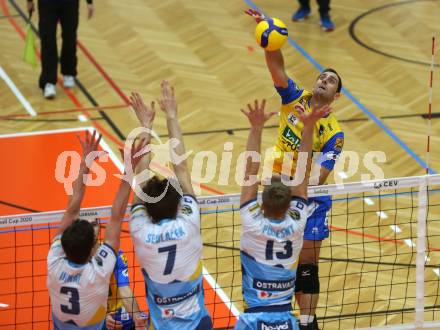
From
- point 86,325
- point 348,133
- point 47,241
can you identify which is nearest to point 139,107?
point 86,325

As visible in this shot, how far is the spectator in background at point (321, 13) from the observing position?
16984 millimetres

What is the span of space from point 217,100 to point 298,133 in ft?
18.1

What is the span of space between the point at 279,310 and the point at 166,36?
9.73m

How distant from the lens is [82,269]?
7305 mm

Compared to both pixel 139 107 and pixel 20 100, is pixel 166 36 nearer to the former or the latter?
pixel 20 100

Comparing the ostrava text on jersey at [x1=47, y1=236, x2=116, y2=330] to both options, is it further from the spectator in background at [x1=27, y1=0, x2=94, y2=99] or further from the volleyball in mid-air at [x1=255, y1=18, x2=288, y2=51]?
the spectator in background at [x1=27, y1=0, x2=94, y2=99]

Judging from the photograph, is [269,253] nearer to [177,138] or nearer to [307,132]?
[307,132]

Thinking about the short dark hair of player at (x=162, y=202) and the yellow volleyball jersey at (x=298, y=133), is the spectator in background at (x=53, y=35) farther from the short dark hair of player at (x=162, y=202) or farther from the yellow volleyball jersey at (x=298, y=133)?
the short dark hair of player at (x=162, y=202)

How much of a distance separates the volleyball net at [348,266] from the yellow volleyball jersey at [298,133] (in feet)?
1.91

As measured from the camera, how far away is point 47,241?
11469 mm

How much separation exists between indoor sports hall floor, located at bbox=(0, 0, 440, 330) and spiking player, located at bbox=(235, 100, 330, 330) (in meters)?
2.38

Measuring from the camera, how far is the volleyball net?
10227 millimetres

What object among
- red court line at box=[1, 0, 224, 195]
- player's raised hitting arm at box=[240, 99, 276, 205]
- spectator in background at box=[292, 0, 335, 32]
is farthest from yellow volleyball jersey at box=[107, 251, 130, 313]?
spectator in background at box=[292, 0, 335, 32]

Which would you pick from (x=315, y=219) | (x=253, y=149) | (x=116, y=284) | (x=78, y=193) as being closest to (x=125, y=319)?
(x=116, y=284)
